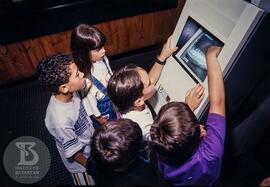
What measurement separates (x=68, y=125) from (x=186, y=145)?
71cm

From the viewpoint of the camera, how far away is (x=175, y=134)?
3.17 feet

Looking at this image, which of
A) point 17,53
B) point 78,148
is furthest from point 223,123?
point 17,53

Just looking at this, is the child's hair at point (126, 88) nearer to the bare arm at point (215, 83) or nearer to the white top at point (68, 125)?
the white top at point (68, 125)

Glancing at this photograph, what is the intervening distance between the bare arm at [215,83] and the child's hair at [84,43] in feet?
2.47

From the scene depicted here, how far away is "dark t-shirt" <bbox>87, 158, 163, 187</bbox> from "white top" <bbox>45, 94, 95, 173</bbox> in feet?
1.06

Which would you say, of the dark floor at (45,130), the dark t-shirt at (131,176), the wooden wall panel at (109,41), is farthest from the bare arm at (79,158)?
the wooden wall panel at (109,41)

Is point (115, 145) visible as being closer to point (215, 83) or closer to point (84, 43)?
point (215, 83)

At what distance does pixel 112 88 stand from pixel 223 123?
61 centimetres

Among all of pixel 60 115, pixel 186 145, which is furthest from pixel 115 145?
pixel 60 115

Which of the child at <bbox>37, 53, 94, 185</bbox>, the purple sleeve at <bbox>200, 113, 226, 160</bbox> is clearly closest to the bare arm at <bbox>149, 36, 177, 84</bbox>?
the child at <bbox>37, 53, 94, 185</bbox>

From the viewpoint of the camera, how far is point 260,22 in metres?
1.07

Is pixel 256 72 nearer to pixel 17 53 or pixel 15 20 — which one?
pixel 15 20

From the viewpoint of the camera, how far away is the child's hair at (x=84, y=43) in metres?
1.59

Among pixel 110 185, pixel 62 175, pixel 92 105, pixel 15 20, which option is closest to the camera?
pixel 110 185
